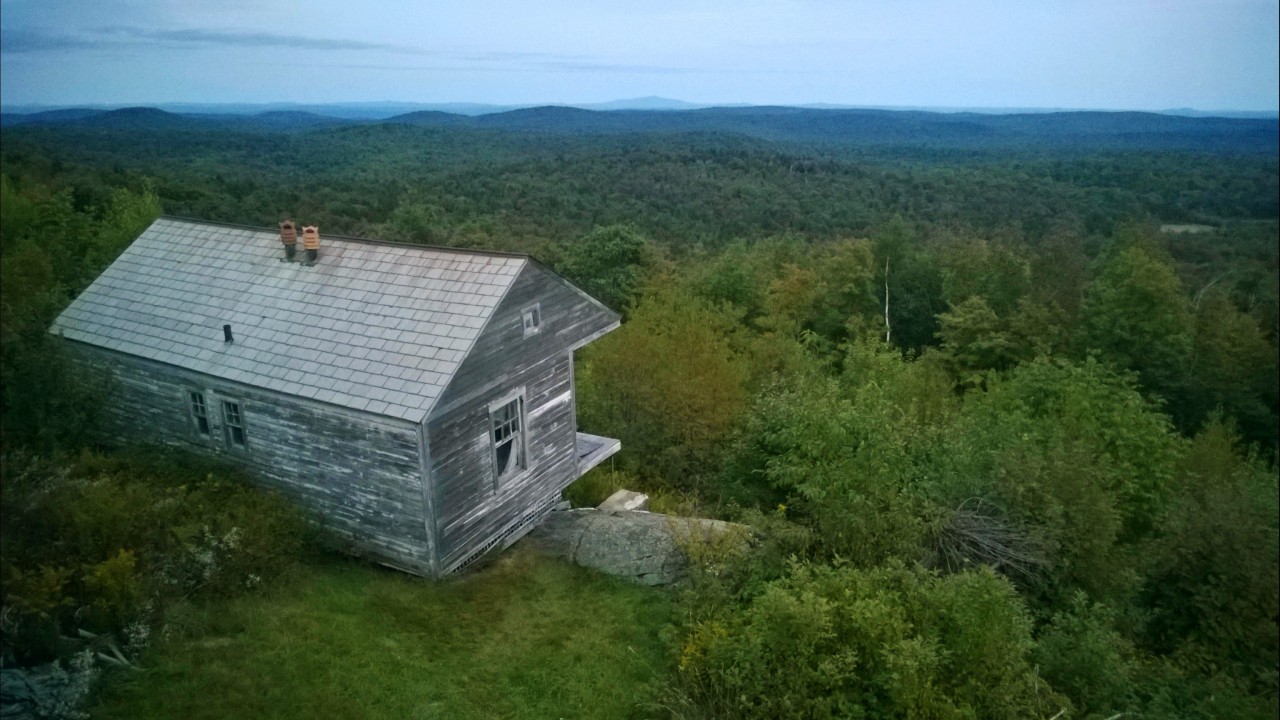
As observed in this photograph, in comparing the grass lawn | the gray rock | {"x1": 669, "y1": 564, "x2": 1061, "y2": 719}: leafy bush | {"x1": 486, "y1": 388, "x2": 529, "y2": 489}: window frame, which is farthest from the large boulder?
{"x1": 669, "y1": 564, "x2": 1061, "y2": 719}: leafy bush

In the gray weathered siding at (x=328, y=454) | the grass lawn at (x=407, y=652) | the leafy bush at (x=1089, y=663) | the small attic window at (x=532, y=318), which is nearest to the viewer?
the grass lawn at (x=407, y=652)

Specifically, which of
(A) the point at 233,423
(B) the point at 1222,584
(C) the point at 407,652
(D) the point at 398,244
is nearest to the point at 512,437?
(D) the point at 398,244

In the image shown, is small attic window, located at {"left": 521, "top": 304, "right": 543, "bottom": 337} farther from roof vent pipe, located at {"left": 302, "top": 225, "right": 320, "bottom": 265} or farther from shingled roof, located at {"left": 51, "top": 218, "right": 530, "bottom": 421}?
roof vent pipe, located at {"left": 302, "top": 225, "right": 320, "bottom": 265}

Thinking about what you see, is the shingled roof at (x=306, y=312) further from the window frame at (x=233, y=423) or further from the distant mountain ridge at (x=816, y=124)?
the distant mountain ridge at (x=816, y=124)

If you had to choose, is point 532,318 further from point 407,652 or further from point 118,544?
point 118,544

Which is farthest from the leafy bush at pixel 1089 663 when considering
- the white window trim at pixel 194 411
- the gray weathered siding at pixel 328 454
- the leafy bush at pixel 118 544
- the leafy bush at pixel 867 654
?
the white window trim at pixel 194 411

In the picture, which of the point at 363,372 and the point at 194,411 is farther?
the point at 194,411

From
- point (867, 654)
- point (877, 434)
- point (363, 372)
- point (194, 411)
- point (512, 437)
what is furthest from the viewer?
point (512, 437)
